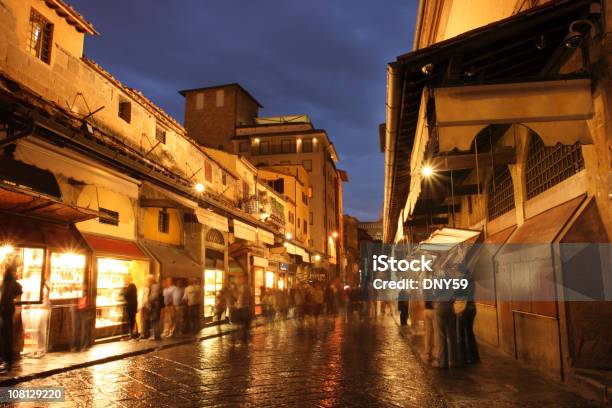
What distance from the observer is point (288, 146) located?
2258 inches

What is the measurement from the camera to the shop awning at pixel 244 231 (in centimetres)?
2202

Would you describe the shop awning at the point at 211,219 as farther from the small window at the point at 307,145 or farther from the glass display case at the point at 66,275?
the small window at the point at 307,145

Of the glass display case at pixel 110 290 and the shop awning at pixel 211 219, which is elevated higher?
the shop awning at pixel 211 219

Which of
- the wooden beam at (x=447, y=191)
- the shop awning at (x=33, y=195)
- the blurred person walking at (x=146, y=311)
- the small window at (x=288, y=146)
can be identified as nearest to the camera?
the shop awning at (x=33, y=195)

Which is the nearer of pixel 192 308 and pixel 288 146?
pixel 192 308

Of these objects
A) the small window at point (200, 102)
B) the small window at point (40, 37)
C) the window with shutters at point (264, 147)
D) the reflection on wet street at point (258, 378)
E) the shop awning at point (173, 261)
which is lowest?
the reflection on wet street at point (258, 378)

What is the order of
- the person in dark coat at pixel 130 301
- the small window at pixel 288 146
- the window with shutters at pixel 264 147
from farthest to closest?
the small window at pixel 288 146 < the window with shutters at pixel 264 147 < the person in dark coat at pixel 130 301

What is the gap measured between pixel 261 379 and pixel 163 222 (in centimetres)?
1203

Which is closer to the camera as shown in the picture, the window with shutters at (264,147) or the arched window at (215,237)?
the arched window at (215,237)

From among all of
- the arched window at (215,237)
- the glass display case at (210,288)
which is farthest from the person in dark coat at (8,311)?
the arched window at (215,237)

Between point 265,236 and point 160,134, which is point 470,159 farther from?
point 265,236

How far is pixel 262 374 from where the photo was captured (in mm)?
9328

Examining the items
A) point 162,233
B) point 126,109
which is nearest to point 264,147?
point 162,233

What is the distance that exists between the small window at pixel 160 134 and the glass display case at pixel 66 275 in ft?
22.1
